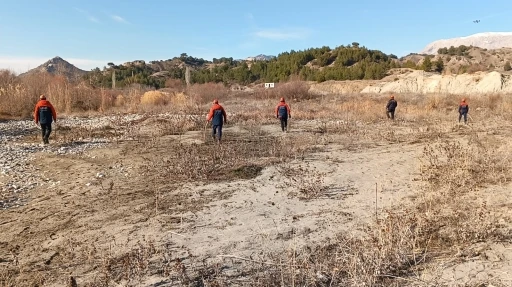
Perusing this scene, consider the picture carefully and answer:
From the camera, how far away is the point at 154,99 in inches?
1280

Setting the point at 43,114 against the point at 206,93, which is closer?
the point at 43,114

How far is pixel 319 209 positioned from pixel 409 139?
346 inches

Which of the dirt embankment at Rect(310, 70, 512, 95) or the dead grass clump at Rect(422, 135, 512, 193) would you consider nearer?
the dead grass clump at Rect(422, 135, 512, 193)

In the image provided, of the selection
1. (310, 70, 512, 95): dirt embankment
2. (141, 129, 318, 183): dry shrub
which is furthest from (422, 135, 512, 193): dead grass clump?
(310, 70, 512, 95): dirt embankment

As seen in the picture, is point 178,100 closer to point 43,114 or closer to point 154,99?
point 154,99

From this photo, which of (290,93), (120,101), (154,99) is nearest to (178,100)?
(154,99)

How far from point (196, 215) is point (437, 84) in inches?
1815

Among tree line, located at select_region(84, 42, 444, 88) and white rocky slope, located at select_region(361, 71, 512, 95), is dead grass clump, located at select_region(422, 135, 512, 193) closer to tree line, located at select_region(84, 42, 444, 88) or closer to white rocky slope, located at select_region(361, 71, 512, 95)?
white rocky slope, located at select_region(361, 71, 512, 95)

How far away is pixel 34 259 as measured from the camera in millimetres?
5574

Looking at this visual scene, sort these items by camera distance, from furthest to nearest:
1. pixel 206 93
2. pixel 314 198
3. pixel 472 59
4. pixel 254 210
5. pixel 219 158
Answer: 1. pixel 472 59
2. pixel 206 93
3. pixel 219 158
4. pixel 314 198
5. pixel 254 210

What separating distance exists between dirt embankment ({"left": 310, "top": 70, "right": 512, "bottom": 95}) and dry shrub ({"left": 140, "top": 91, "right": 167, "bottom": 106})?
2056cm

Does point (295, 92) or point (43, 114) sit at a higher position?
point (295, 92)

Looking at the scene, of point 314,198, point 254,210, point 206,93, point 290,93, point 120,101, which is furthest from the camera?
point 206,93

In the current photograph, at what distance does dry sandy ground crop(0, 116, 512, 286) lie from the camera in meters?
5.35
